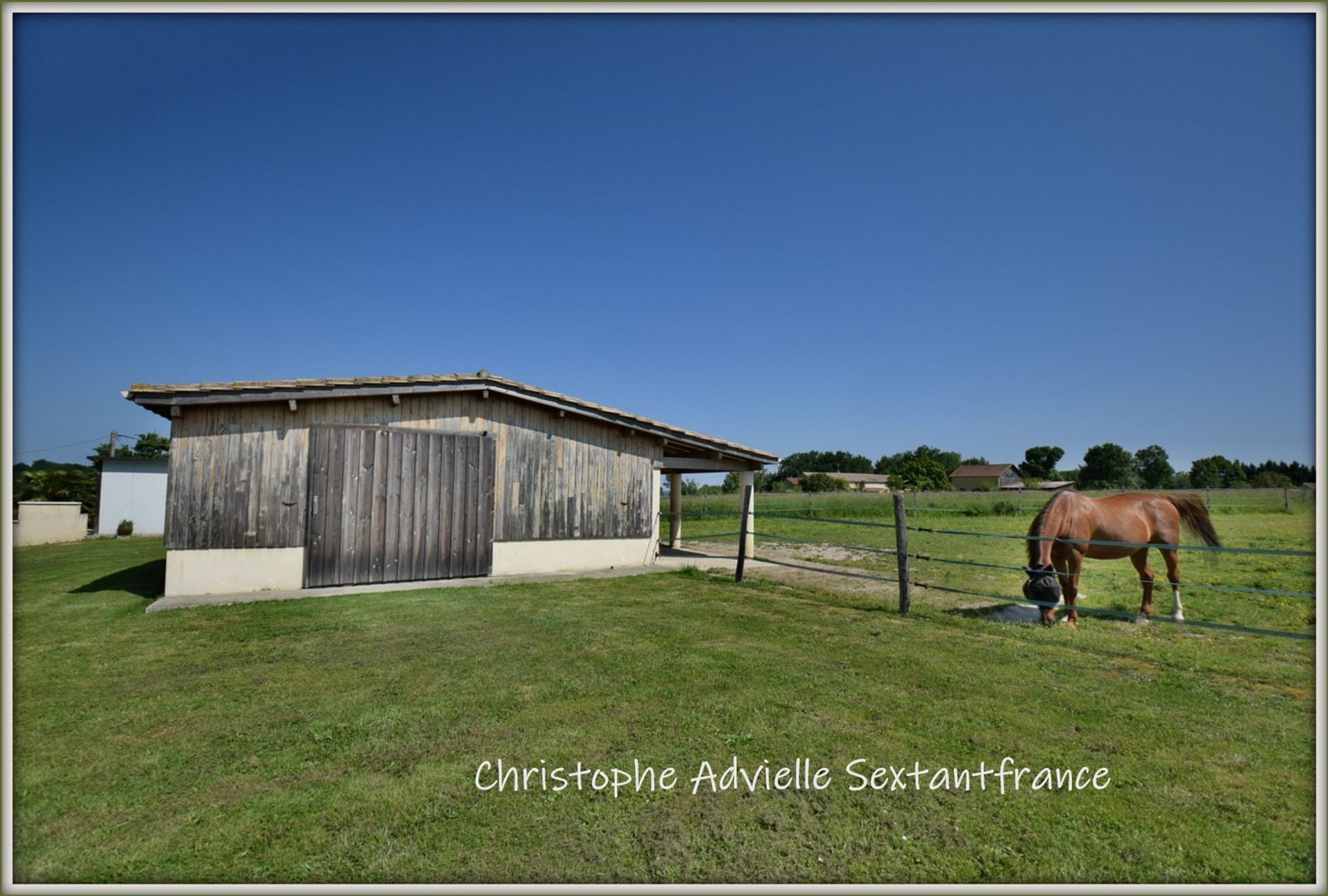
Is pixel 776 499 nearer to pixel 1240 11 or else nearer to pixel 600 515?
pixel 600 515

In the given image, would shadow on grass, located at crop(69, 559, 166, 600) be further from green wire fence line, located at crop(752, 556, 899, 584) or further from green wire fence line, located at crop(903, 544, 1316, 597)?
green wire fence line, located at crop(903, 544, 1316, 597)

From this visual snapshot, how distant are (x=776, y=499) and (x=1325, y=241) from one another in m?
33.8

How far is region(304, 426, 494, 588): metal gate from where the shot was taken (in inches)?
330

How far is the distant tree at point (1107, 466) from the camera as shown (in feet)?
126

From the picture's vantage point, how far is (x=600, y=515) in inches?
426

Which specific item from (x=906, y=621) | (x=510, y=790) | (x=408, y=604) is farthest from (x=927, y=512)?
(x=510, y=790)

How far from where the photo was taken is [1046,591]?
20.6 ft

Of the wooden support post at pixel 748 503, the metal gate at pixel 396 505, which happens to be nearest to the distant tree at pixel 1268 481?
the wooden support post at pixel 748 503

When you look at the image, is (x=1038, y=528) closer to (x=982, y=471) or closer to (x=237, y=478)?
(x=237, y=478)

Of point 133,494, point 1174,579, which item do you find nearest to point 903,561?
point 1174,579

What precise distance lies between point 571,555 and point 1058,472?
5548 cm

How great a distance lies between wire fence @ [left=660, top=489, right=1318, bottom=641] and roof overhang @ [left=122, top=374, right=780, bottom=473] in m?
1.44

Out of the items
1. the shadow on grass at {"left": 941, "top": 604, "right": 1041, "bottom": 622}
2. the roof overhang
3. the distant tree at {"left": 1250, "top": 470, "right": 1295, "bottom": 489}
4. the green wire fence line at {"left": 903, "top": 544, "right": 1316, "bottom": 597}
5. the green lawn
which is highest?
the roof overhang

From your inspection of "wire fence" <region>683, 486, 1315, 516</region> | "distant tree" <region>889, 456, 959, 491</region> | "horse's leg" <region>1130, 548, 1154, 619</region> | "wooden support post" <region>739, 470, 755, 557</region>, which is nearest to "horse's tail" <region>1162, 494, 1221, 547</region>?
"horse's leg" <region>1130, 548, 1154, 619</region>
